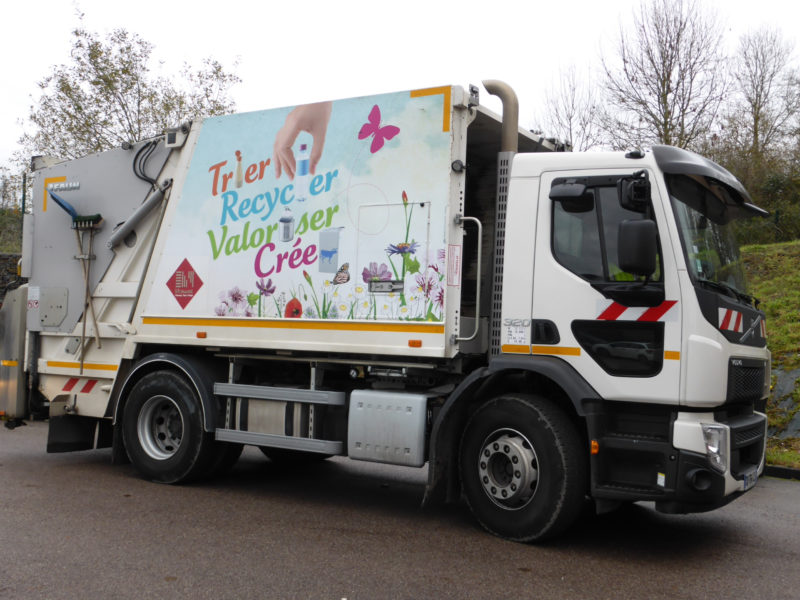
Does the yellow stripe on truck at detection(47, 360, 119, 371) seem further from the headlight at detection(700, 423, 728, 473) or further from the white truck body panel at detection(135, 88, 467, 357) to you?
the headlight at detection(700, 423, 728, 473)

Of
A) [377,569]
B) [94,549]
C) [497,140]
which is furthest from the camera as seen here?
[497,140]

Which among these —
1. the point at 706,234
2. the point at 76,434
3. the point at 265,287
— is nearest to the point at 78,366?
the point at 76,434

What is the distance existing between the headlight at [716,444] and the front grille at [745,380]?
10.8 inches

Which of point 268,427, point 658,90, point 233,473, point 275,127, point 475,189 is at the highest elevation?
point 658,90

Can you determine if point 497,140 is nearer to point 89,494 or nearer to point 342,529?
point 342,529

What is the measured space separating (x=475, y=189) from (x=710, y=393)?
2567mm

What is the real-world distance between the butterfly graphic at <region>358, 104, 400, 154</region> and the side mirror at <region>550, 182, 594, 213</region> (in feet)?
4.75

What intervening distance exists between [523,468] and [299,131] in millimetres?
3422

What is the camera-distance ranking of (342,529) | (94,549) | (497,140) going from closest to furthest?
(94,549) < (342,529) < (497,140)

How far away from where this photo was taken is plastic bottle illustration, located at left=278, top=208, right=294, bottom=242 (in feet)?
22.3

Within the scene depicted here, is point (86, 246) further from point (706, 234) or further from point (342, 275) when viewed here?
point (706, 234)

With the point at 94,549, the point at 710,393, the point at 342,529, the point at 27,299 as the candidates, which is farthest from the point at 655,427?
the point at 27,299

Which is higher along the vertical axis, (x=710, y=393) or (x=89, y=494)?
(x=710, y=393)

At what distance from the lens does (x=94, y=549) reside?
5219 millimetres
